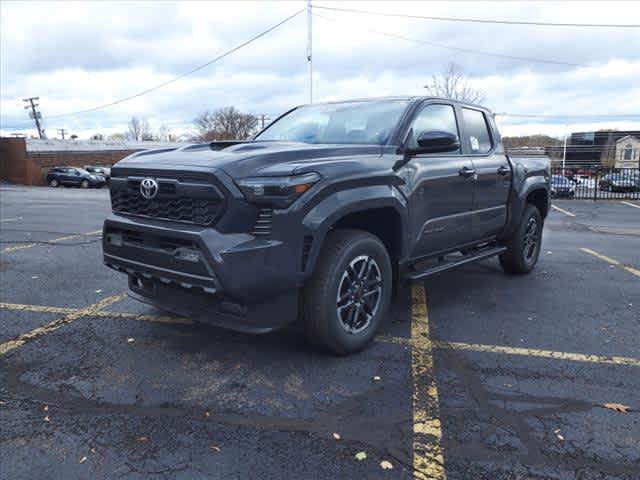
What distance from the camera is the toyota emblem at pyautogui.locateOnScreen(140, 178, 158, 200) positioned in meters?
3.43

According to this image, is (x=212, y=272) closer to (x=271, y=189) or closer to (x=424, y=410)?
(x=271, y=189)

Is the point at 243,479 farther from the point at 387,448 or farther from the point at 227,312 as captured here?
the point at 227,312

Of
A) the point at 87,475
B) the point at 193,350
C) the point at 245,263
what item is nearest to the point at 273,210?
the point at 245,263

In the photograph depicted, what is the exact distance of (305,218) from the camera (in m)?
3.21

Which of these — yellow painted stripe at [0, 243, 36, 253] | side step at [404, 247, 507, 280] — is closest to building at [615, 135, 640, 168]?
side step at [404, 247, 507, 280]

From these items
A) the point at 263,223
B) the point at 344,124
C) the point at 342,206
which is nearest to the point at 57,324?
the point at 263,223

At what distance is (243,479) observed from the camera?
2.35 meters

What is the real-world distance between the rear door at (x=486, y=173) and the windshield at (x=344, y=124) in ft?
3.46

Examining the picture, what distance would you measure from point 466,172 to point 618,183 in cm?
2031

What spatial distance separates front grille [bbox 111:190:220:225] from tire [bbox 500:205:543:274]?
3.99 m

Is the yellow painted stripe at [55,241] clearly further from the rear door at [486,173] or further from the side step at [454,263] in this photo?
the rear door at [486,173]

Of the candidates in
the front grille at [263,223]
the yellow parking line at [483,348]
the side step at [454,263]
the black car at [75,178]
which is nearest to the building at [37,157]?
the black car at [75,178]

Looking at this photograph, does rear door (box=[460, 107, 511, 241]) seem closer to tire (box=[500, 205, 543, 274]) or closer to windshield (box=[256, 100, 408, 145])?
tire (box=[500, 205, 543, 274])

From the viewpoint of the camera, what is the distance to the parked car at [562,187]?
22219mm
